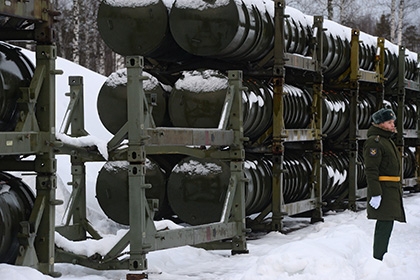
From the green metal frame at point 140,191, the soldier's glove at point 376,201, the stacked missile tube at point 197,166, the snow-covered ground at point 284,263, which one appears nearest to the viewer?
the snow-covered ground at point 284,263

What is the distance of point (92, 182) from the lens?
13219 millimetres

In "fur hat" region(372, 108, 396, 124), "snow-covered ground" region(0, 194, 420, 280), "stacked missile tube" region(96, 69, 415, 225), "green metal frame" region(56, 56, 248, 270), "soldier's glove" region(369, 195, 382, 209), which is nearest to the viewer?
"snow-covered ground" region(0, 194, 420, 280)

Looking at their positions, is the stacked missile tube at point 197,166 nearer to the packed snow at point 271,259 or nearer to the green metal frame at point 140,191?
the packed snow at point 271,259

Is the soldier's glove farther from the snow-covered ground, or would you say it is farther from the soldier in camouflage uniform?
the snow-covered ground

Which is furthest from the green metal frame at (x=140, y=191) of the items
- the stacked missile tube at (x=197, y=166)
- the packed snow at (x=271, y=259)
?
the stacked missile tube at (x=197, y=166)

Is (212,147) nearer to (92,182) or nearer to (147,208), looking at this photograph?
(147,208)

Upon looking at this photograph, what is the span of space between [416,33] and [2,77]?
55088 mm

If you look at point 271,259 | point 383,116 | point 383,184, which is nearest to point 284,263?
point 271,259

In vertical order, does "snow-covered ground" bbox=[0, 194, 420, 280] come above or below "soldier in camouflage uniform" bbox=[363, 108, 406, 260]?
below

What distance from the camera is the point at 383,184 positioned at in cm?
895

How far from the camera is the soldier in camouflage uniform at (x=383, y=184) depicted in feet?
29.0

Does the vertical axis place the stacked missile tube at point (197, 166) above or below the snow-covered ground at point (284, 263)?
above

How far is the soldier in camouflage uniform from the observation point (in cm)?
884

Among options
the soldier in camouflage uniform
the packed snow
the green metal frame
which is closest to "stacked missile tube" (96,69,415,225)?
the packed snow
